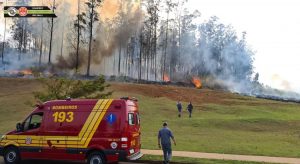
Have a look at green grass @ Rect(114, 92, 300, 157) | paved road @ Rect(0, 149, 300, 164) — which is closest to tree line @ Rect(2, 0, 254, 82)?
green grass @ Rect(114, 92, 300, 157)

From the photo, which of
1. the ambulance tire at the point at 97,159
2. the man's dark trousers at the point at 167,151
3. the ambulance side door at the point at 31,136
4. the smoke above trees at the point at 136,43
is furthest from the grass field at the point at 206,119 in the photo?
the smoke above trees at the point at 136,43

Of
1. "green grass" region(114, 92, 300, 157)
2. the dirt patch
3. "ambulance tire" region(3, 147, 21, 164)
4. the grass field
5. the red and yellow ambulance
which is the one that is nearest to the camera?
the red and yellow ambulance

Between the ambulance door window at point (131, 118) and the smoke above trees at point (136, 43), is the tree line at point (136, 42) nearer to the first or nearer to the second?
the smoke above trees at point (136, 43)

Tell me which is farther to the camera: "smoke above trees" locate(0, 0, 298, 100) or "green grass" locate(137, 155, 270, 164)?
"smoke above trees" locate(0, 0, 298, 100)

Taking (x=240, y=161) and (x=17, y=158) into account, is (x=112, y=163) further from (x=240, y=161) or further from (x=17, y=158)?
(x=240, y=161)

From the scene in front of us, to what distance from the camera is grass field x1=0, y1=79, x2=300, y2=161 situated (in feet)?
75.9

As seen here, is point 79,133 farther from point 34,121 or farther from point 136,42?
point 136,42

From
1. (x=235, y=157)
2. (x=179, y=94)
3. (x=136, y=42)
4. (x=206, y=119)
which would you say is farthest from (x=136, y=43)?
(x=235, y=157)

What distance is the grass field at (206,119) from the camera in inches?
911

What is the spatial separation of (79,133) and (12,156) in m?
3.26

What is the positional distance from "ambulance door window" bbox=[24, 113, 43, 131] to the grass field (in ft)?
22.9

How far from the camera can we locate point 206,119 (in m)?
37.8

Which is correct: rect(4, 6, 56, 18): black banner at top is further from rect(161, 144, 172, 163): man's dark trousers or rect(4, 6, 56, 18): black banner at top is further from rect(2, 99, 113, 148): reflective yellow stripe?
rect(161, 144, 172, 163): man's dark trousers

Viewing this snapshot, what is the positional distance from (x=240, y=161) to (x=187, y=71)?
80710 millimetres
